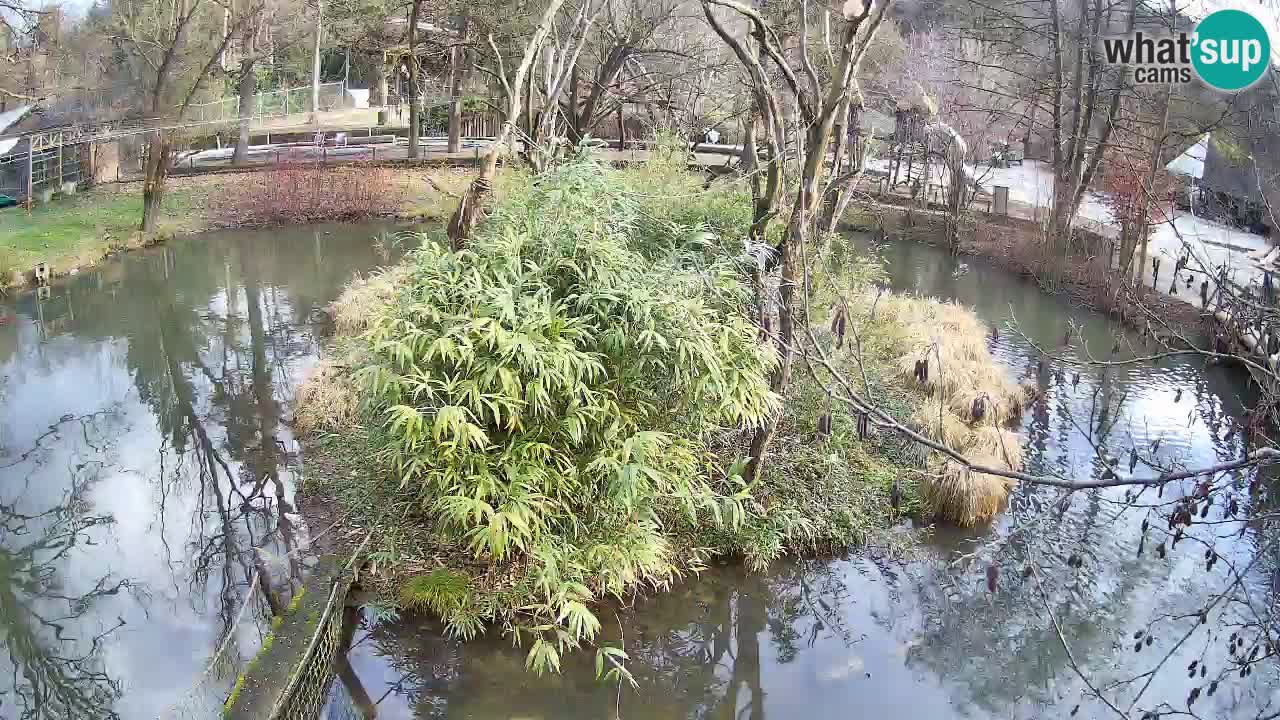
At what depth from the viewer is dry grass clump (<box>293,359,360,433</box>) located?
8203 mm

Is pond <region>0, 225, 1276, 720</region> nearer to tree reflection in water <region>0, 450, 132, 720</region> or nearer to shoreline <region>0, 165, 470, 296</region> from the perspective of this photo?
tree reflection in water <region>0, 450, 132, 720</region>

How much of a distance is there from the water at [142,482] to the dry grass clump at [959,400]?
4.23 metres

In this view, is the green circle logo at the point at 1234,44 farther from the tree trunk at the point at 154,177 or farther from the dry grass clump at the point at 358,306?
the tree trunk at the point at 154,177

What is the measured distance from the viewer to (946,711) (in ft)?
17.6

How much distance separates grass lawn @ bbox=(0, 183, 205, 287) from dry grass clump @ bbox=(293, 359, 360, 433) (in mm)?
5890

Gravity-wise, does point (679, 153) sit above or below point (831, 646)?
above

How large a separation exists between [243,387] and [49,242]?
20.3 feet

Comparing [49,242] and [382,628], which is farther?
[49,242]

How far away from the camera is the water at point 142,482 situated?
5691 mm

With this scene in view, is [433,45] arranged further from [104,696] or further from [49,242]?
[104,696]

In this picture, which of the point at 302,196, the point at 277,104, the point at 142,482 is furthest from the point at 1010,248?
the point at 277,104

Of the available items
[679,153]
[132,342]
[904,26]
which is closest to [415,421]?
[679,153]

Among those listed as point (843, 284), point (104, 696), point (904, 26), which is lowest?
point (104, 696)

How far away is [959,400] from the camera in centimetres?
844
